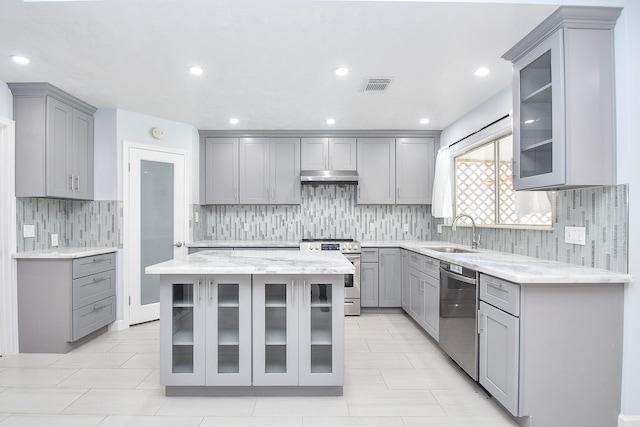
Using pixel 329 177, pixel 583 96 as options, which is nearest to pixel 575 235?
pixel 583 96

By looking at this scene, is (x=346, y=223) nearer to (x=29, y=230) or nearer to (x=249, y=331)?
(x=249, y=331)

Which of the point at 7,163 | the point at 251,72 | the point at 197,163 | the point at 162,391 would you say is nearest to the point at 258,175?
the point at 197,163

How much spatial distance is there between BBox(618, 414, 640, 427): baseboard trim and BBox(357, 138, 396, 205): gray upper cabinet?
3201mm

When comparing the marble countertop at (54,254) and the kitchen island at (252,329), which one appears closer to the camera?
the kitchen island at (252,329)

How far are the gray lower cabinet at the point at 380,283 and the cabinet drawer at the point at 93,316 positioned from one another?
280cm

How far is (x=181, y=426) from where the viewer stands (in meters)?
2.02

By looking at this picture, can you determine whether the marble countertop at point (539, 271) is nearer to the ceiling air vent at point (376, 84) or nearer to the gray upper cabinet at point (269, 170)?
the ceiling air vent at point (376, 84)

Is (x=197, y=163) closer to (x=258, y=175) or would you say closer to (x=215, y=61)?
(x=258, y=175)

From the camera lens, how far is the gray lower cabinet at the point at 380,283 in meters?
4.45

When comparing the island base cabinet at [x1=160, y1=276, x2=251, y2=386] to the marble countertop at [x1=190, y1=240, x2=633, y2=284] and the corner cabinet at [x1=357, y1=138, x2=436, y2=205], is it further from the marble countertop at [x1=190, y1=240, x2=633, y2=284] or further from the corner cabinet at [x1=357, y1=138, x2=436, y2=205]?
the corner cabinet at [x1=357, y1=138, x2=436, y2=205]

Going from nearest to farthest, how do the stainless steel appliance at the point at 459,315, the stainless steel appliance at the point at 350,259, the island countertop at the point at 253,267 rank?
the island countertop at the point at 253,267 → the stainless steel appliance at the point at 459,315 → the stainless steel appliance at the point at 350,259

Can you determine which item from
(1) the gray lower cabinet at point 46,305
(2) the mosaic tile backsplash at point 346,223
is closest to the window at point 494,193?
(2) the mosaic tile backsplash at point 346,223

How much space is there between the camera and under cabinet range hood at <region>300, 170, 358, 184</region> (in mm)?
4582

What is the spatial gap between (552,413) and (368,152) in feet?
11.5
